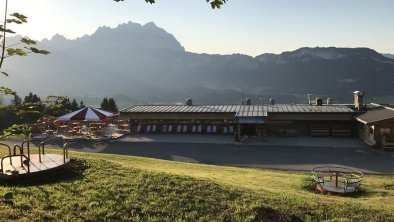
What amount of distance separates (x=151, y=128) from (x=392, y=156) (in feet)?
71.3

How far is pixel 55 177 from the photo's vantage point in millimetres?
11836

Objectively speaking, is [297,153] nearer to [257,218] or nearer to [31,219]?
[257,218]

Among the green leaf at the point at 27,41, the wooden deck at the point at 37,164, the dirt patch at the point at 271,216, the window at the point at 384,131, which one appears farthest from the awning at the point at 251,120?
the green leaf at the point at 27,41

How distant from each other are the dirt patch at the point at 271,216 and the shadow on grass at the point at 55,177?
600cm

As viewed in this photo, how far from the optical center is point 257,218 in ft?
27.8

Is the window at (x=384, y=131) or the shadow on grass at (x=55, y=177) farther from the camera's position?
the window at (x=384, y=131)

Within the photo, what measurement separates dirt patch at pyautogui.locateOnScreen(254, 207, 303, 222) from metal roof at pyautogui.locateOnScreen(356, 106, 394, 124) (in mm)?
22619

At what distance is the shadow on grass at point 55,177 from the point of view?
10.9m

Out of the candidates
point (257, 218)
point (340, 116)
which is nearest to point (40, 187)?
point (257, 218)

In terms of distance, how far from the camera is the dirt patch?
27.8 ft

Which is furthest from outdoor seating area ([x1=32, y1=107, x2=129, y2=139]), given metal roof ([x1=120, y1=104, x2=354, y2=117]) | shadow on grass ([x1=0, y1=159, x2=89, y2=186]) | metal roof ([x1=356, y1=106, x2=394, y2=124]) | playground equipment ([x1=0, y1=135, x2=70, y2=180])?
metal roof ([x1=356, y1=106, x2=394, y2=124])

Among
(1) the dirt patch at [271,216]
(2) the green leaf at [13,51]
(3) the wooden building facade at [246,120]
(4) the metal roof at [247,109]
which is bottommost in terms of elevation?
(1) the dirt patch at [271,216]

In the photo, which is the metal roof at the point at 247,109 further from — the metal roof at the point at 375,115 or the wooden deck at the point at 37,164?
the wooden deck at the point at 37,164

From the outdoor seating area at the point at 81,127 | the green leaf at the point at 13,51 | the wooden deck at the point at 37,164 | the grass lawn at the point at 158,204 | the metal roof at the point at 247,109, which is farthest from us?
the metal roof at the point at 247,109
